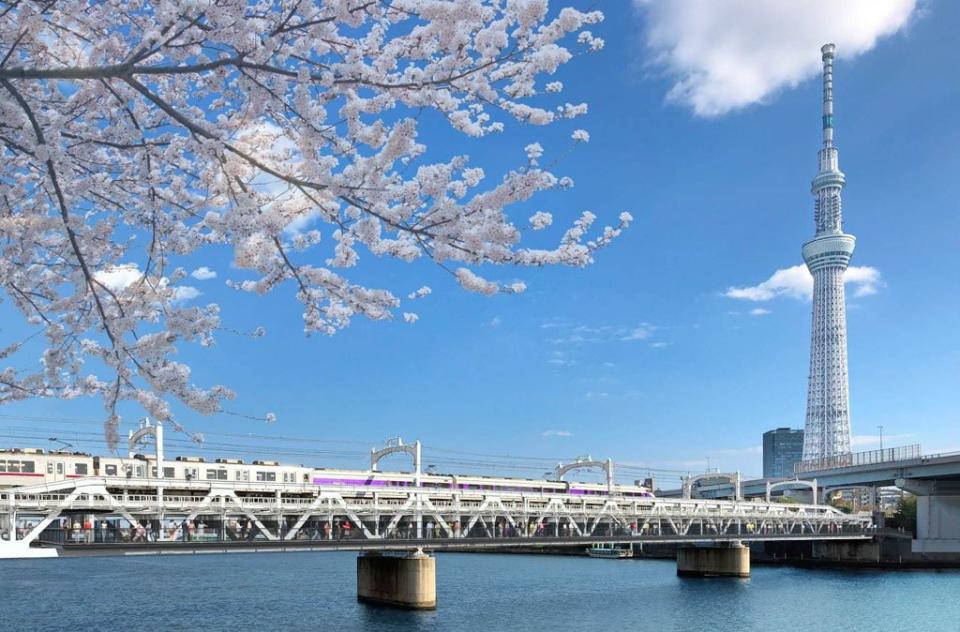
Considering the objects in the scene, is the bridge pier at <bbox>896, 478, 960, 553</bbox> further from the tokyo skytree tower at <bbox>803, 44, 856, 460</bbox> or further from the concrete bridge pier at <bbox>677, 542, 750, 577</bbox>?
the tokyo skytree tower at <bbox>803, 44, 856, 460</bbox>

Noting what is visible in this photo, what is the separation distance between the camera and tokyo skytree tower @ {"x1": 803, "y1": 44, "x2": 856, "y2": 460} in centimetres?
17788

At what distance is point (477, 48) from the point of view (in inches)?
288

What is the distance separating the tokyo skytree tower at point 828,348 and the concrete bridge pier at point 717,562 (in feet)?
365

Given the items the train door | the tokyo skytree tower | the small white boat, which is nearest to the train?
the train door

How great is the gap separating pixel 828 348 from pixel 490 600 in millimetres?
146737

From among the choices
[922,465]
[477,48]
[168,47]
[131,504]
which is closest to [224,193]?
[168,47]

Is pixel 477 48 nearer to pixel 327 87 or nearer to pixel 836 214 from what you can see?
pixel 327 87

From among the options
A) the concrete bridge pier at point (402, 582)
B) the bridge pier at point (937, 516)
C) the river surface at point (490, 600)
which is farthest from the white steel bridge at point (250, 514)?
the bridge pier at point (937, 516)

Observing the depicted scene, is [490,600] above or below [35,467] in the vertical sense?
below

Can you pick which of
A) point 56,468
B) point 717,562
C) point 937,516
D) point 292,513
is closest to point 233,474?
point 56,468

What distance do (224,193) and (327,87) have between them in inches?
66.8

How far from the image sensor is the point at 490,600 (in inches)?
2085

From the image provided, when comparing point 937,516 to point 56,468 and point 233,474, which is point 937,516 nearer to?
point 233,474

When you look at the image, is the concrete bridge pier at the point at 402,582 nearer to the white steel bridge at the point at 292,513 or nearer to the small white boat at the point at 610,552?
the white steel bridge at the point at 292,513
